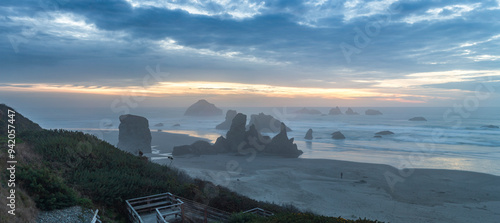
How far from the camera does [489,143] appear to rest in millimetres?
60500

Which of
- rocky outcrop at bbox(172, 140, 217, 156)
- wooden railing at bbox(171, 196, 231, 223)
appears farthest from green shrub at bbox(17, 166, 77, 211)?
rocky outcrop at bbox(172, 140, 217, 156)

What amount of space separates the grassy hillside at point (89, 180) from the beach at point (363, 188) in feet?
33.2

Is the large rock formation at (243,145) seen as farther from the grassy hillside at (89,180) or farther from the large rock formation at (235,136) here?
the grassy hillside at (89,180)

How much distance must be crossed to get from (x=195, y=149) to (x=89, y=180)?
3618cm

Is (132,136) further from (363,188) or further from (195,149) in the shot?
(363,188)

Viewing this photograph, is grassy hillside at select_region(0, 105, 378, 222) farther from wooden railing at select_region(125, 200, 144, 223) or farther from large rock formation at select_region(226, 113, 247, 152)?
large rock formation at select_region(226, 113, 247, 152)

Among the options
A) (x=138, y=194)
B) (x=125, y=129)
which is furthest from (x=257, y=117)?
(x=138, y=194)

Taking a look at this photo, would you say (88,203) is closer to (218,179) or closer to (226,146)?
(218,179)

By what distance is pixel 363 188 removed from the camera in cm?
2838

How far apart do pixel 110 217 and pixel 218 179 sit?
20642 mm

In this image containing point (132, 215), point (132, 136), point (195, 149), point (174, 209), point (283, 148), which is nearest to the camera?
point (132, 215)

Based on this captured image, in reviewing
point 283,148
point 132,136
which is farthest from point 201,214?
point 132,136

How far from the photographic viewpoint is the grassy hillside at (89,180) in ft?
32.8

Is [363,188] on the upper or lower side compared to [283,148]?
lower
